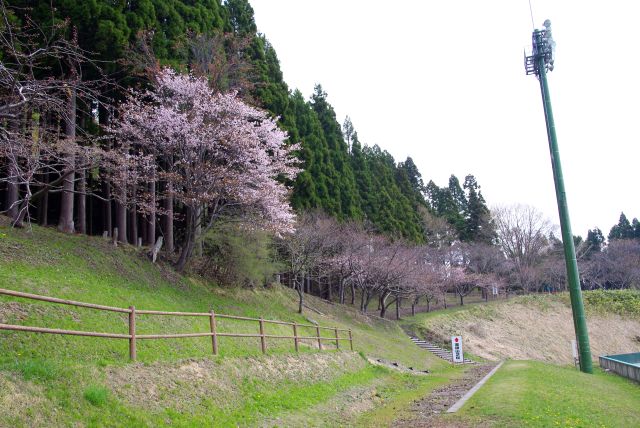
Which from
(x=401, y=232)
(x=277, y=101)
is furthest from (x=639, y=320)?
(x=277, y=101)

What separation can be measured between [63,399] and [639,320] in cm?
5473

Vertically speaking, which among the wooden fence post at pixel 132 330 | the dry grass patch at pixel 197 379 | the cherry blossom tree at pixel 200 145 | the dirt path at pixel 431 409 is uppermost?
the cherry blossom tree at pixel 200 145

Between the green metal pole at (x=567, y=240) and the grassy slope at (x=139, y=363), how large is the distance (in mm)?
6258

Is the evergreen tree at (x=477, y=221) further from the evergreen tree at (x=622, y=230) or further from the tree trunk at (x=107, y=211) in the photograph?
the tree trunk at (x=107, y=211)

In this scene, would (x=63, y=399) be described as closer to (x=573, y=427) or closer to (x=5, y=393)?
(x=5, y=393)

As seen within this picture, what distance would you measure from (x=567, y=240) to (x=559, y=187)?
244 centimetres

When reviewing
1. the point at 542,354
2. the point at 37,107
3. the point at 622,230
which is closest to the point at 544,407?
the point at 37,107

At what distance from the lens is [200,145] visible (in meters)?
19.7

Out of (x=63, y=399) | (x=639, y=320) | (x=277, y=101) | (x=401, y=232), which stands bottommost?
(x=639, y=320)

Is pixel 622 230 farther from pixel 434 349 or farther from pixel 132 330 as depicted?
pixel 132 330

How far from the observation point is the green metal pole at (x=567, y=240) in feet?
71.2

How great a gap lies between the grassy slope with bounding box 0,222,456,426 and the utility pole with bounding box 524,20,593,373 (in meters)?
6.29

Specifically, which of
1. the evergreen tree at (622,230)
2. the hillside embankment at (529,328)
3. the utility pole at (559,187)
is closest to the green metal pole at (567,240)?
the utility pole at (559,187)

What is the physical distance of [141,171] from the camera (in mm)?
19609
